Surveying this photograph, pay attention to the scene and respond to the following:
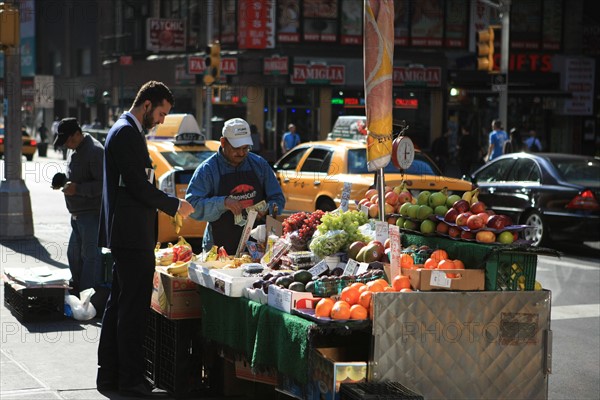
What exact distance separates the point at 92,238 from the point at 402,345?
513 cm

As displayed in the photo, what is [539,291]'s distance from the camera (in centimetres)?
635

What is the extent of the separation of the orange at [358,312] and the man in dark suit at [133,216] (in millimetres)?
1698

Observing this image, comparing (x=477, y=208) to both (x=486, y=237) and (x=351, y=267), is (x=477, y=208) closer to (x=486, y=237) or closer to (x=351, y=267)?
(x=486, y=237)

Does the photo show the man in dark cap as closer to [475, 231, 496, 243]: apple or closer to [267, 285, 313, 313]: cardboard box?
[267, 285, 313, 313]: cardboard box

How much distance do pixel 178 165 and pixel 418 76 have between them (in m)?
24.5

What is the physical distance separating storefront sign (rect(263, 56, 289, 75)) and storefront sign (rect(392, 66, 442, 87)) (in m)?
4.39

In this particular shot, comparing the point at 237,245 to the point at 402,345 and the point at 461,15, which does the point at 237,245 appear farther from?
the point at 461,15

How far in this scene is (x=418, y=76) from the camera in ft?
128

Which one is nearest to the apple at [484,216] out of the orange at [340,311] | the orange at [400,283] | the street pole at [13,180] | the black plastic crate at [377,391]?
the orange at [400,283]

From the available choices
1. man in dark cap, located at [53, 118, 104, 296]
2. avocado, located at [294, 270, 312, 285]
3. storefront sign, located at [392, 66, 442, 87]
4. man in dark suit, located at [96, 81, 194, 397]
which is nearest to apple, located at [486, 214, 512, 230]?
avocado, located at [294, 270, 312, 285]

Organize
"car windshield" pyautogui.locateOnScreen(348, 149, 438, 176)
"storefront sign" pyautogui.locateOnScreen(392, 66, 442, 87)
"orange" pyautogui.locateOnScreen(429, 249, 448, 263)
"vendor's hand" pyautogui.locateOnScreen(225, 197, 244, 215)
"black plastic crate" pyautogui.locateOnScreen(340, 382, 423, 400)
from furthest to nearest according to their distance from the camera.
Answer: "storefront sign" pyautogui.locateOnScreen(392, 66, 442, 87) → "car windshield" pyautogui.locateOnScreen(348, 149, 438, 176) → "vendor's hand" pyautogui.locateOnScreen(225, 197, 244, 215) → "orange" pyautogui.locateOnScreen(429, 249, 448, 263) → "black plastic crate" pyautogui.locateOnScreen(340, 382, 423, 400)

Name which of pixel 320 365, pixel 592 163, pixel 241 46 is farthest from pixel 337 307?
pixel 241 46

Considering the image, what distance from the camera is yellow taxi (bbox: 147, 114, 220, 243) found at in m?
15.1

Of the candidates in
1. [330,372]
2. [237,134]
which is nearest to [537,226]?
[237,134]
